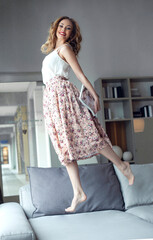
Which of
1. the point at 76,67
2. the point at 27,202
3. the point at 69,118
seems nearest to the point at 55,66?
the point at 76,67

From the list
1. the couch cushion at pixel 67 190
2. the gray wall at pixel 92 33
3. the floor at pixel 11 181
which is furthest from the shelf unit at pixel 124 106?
the couch cushion at pixel 67 190

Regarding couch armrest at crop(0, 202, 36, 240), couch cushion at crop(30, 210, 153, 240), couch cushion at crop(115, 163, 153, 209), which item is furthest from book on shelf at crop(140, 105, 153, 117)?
couch armrest at crop(0, 202, 36, 240)

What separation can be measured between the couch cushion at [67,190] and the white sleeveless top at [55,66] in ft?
2.90

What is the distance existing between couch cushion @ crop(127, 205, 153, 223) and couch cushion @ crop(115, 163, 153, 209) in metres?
0.08

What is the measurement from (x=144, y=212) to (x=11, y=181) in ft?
11.3

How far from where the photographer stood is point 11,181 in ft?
18.6

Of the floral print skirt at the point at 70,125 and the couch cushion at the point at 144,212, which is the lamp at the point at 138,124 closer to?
the couch cushion at the point at 144,212

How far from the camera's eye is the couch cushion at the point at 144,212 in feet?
8.35

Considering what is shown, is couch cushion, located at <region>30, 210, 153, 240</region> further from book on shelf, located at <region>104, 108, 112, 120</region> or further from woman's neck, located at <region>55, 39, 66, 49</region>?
book on shelf, located at <region>104, 108, 112, 120</region>

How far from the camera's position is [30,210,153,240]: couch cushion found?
80.0 inches

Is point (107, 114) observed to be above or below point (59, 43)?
below

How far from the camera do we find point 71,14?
598 cm

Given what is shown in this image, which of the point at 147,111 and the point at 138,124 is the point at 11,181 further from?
the point at 147,111

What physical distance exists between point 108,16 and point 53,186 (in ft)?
14.0
